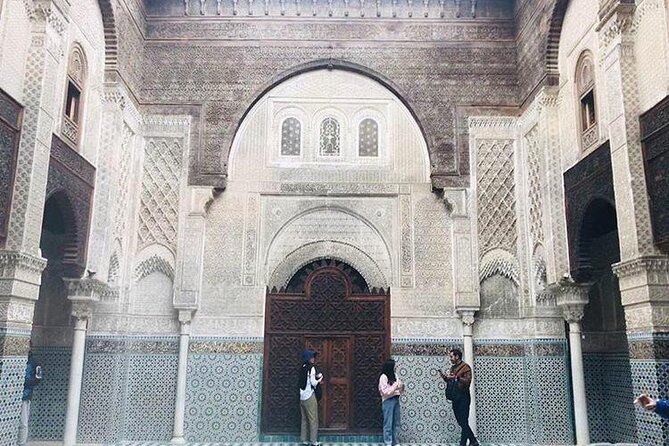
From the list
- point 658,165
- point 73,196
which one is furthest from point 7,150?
point 658,165

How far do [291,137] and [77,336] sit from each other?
3.20 metres

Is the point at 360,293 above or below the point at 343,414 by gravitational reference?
above

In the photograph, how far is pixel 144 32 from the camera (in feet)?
23.8

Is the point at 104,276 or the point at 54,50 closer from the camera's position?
the point at 54,50

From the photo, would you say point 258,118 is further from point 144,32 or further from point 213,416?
point 213,416

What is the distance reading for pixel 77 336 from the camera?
19.8ft

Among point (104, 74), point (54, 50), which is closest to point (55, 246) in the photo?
point (104, 74)

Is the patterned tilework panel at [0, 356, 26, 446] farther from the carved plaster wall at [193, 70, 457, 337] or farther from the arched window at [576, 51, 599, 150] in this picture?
the arched window at [576, 51, 599, 150]

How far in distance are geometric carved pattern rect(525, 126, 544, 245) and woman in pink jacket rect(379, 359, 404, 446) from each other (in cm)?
217

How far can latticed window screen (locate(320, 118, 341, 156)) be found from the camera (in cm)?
718

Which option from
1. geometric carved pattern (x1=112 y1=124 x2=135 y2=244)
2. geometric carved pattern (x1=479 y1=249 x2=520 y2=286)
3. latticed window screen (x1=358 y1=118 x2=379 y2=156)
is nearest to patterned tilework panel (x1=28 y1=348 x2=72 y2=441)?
geometric carved pattern (x1=112 y1=124 x2=135 y2=244)

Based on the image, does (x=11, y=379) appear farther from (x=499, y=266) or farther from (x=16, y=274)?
(x=499, y=266)

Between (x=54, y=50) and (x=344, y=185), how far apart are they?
336cm

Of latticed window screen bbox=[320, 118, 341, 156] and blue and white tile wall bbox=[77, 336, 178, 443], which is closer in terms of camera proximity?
blue and white tile wall bbox=[77, 336, 178, 443]
